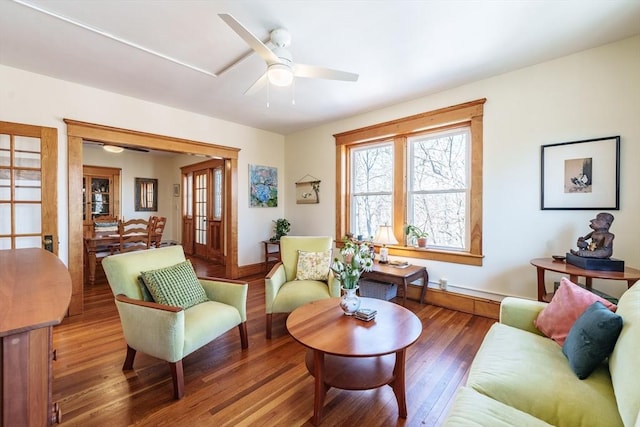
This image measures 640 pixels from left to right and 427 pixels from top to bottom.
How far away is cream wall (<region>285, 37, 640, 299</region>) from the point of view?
2361mm

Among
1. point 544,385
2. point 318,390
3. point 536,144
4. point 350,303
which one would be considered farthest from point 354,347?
point 536,144

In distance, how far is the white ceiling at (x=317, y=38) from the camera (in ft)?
6.38

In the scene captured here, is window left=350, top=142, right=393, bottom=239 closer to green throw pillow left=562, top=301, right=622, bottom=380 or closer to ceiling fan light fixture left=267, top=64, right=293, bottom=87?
ceiling fan light fixture left=267, top=64, right=293, bottom=87

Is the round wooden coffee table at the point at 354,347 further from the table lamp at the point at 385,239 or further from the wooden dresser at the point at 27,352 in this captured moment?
the table lamp at the point at 385,239

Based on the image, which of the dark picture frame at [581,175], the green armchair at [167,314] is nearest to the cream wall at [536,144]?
the dark picture frame at [581,175]

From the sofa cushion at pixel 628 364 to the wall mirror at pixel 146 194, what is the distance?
797cm

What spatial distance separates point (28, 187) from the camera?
2857 mm

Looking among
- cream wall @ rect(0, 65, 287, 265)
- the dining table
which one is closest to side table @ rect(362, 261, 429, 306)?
cream wall @ rect(0, 65, 287, 265)

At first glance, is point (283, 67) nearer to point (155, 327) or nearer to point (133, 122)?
point (155, 327)

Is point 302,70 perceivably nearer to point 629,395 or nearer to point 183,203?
point 629,395

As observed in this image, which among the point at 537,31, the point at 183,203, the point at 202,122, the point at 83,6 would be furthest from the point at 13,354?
the point at 183,203

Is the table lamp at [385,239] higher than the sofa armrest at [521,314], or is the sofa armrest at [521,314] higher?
the table lamp at [385,239]

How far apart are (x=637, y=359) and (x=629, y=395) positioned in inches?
5.6

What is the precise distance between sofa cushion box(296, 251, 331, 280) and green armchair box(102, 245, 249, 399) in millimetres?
822
